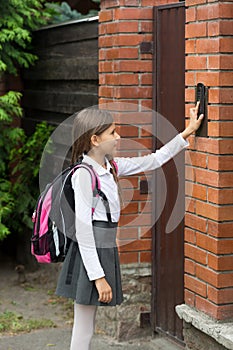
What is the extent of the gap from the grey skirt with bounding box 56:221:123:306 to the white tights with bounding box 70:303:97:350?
0.11 m

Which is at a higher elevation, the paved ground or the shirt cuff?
the shirt cuff

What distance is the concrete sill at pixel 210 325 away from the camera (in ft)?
14.1

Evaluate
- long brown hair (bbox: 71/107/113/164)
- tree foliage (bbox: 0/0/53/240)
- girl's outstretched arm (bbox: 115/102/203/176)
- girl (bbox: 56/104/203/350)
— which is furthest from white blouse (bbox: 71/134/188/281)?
tree foliage (bbox: 0/0/53/240)

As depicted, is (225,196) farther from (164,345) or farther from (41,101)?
(41,101)

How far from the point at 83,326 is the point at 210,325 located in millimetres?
705

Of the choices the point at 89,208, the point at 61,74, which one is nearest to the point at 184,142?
the point at 89,208

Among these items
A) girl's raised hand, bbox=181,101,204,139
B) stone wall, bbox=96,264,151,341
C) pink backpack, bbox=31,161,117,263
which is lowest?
stone wall, bbox=96,264,151,341

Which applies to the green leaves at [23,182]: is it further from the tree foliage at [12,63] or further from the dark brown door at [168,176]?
the dark brown door at [168,176]

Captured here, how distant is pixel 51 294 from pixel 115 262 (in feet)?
10.1

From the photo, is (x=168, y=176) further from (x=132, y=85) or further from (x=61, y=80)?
(x=61, y=80)

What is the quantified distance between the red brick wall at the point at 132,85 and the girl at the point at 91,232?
4.73 ft

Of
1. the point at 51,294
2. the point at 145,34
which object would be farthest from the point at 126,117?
the point at 51,294

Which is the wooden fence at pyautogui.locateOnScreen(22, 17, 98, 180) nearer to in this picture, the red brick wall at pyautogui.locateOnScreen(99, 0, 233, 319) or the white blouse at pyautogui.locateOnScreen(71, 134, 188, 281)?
the red brick wall at pyautogui.locateOnScreen(99, 0, 233, 319)

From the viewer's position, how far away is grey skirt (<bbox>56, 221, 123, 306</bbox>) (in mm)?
4316
